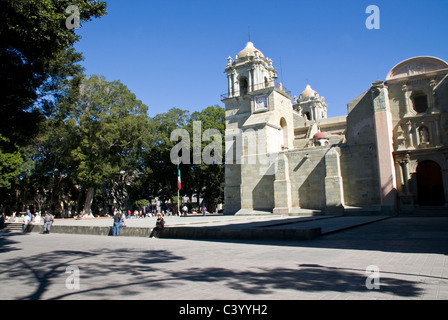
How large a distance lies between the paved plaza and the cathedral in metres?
16.0

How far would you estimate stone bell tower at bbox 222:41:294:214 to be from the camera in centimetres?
2903

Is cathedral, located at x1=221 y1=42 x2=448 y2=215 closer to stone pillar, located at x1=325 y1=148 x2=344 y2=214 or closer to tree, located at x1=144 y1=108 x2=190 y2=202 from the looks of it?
stone pillar, located at x1=325 y1=148 x2=344 y2=214

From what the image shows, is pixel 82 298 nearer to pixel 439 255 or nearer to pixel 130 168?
pixel 439 255

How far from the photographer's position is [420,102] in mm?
24641

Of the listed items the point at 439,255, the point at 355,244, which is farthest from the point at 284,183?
the point at 439,255

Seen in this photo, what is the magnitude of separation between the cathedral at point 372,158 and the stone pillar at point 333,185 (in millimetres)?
74

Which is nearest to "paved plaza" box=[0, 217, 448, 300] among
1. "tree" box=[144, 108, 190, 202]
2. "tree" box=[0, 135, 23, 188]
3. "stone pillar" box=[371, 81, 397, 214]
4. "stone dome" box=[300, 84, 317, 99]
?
"stone pillar" box=[371, 81, 397, 214]

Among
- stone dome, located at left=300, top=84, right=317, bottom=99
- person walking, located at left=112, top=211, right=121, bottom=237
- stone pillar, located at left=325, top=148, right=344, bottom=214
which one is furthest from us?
stone dome, located at left=300, top=84, right=317, bottom=99

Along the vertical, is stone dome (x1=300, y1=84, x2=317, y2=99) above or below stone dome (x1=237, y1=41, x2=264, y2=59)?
above

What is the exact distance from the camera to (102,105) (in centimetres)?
3384

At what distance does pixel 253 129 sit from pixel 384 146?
11.4 m

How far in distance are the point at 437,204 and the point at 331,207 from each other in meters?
7.38

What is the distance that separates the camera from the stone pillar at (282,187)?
86.5 feet

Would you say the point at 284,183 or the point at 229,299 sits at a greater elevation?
the point at 284,183
